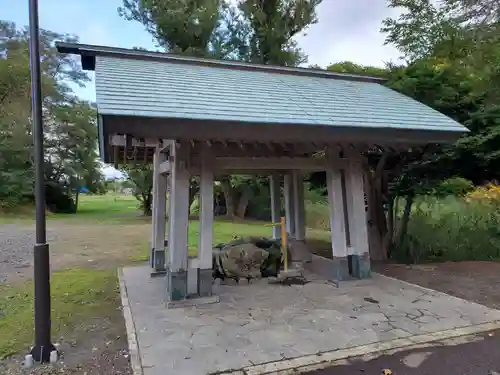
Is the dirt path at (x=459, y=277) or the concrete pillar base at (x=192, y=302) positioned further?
the dirt path at (x=459, y=277)

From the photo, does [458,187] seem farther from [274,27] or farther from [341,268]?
[274,27]

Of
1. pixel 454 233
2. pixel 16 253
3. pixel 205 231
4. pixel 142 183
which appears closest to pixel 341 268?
pixel 205 231

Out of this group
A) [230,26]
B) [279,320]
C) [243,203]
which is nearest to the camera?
[279,320]

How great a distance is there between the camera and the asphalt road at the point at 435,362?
9.70ft

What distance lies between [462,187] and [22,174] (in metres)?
23.5

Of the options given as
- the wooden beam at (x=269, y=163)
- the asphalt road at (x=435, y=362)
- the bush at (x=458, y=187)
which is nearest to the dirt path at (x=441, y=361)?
the asphalt road at (x=435, y=362)

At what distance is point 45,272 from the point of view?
336cm

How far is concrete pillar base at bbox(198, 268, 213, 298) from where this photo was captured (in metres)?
4.92

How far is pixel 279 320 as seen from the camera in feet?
13.6

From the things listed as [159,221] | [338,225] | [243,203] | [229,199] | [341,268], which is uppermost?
[229,199]

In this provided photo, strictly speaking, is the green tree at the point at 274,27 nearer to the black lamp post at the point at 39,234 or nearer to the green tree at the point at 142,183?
the green tree at the point at 142,183

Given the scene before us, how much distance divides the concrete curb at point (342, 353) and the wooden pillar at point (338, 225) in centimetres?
212

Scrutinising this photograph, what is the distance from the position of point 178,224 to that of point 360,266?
2.99 m

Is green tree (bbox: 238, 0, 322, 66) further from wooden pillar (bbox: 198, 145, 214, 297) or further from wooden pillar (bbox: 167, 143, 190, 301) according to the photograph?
wooden pillar (bbox: 167, 143, 190, 301)
